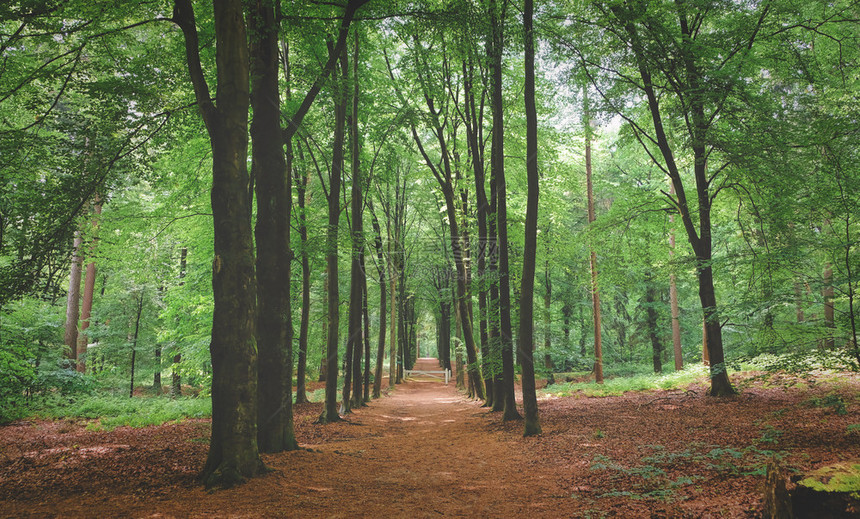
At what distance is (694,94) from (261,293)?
10508 mm

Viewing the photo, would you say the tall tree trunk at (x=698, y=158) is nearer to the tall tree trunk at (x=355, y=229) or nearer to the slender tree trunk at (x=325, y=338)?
the tall tree trunk at (x=355, y=229)

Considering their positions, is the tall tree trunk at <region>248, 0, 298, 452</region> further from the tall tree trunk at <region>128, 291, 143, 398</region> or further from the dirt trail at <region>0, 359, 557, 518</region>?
the tall tree trunk at <region>128, 291, 143, 398</region>

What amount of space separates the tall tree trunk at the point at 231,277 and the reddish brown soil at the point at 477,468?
1.63ft

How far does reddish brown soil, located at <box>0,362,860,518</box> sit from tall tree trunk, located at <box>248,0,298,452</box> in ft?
2.55

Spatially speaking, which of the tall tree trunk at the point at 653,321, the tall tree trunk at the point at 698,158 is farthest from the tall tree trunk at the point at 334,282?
the tall tree trunk at the point at 653,321

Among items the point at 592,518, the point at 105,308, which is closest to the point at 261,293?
the point at 592,518

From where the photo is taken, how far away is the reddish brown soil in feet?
14.5

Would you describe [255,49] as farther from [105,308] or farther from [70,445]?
[105,308]

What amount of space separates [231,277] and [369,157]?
1060cm

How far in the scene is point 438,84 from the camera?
1418 centimetres

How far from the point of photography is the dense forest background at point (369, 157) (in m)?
6.40

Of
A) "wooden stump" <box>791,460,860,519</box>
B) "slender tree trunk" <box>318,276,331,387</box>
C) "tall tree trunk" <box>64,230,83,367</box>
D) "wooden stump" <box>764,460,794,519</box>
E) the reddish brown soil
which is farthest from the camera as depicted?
"slender tree trunk" <box>318,276,331,387</box>

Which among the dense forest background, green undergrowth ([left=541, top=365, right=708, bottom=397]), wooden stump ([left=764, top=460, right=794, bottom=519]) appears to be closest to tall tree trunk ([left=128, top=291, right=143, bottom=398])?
the dense forest background

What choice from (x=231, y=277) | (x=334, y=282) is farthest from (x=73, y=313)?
(x=231, y=277)
